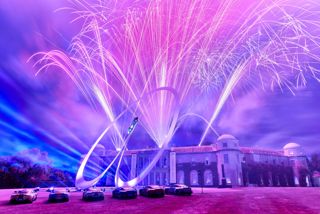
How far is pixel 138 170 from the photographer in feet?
239

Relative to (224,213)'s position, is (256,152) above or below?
above

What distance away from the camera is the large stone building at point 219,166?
67812 mm

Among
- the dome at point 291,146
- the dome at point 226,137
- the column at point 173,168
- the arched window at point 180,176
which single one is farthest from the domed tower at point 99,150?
the dome at point 291,146

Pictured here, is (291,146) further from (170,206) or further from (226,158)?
(170,206)

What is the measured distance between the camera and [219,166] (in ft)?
225

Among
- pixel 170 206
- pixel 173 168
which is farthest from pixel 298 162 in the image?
pixel 170 206

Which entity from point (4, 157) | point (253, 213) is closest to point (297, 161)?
point (253, 213)

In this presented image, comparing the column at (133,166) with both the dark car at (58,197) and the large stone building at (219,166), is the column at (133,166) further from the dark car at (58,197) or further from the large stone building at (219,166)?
the dark car at (58,197)

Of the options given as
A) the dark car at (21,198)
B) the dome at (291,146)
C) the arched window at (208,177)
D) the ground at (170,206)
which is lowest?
the ground at (170,206)

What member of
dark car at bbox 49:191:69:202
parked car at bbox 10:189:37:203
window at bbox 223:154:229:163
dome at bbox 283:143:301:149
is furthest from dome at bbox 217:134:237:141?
parked car at bbox 10:189:37:203

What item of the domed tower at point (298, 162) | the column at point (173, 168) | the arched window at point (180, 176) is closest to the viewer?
the column at point (173, 168)

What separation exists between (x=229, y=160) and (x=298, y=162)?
2849cm

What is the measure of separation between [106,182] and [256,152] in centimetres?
4836

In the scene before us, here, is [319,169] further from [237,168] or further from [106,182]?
[106,182]
